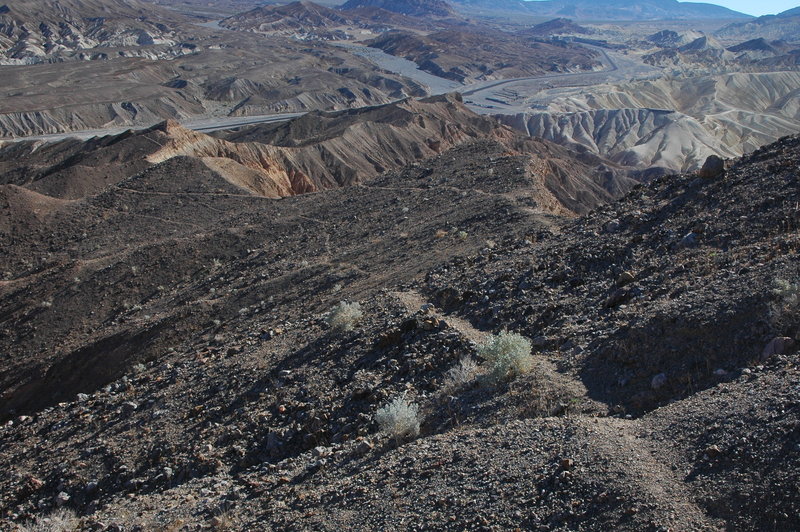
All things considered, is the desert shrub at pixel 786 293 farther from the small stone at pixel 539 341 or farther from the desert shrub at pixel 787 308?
the small stone at pixel 539 341

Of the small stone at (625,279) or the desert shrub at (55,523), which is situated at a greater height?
the small stone at (625,279)

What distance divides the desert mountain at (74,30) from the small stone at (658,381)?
121771mm

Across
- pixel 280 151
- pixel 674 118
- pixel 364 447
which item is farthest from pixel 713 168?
pixel 674 118

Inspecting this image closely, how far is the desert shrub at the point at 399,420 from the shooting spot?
8.37 metres

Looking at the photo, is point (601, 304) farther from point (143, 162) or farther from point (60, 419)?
point (143, 162)

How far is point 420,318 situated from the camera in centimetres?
1143

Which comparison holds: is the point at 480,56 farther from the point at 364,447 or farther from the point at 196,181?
the point at 364,447

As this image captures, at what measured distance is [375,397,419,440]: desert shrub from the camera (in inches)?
329

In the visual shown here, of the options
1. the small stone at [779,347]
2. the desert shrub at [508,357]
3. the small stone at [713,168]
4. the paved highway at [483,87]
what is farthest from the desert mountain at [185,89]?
the small stone at [779,347]

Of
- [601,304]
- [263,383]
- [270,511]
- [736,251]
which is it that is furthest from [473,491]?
[736,251]

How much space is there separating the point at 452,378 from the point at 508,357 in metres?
0.99

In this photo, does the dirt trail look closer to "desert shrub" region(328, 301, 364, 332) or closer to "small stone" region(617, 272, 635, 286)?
"small stone" region(617, 272, 635, 286)

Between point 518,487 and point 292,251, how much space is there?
15.1 meters

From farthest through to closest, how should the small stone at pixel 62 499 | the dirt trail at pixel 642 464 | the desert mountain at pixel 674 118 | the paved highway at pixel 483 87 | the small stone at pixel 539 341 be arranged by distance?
1. the paved highway at pixel 483 87
2. the desert mountain at pixel 674 118
3. the small stone at pixel 62 499
4. the small stone at pixel 539 341
5. the dirt trail at pixel 642 464
